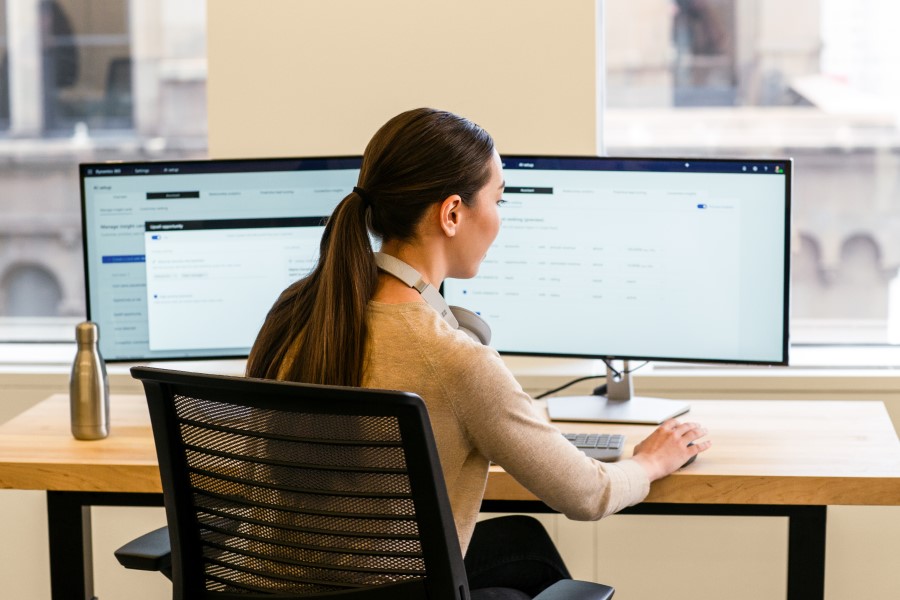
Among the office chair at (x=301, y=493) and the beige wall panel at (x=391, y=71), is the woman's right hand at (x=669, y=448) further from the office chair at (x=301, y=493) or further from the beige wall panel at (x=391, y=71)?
the beige wall panel at (x=391, y=71)

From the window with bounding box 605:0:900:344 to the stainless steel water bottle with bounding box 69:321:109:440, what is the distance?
128 centimetres

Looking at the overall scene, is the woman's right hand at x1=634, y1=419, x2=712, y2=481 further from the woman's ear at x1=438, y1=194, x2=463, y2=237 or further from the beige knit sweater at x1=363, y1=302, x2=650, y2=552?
the woman's ear at x1=438, y1=194, x2=463, y2=237

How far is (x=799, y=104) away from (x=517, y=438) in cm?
156

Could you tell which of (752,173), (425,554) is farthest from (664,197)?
(425,554)

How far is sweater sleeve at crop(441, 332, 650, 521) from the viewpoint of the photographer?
1.28 m

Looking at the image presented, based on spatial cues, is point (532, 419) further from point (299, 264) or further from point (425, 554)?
point (299, 264)

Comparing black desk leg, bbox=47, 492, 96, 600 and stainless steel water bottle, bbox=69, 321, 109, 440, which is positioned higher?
stainless steel water bottle, bbox=69, 321, 109, 440

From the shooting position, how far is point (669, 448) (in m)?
1.63

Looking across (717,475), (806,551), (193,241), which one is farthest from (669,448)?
(193,241)

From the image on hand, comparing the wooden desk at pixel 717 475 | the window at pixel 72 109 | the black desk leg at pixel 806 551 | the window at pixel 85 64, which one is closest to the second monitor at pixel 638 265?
the wooden desk at pixel 717 475

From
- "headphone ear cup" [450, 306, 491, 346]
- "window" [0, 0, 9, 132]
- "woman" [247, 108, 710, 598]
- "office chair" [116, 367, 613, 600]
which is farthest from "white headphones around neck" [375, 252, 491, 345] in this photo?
"window" [0, 0, 9, 132]

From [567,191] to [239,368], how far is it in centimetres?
94

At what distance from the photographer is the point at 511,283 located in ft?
6.54

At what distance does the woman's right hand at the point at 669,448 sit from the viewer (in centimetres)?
160
